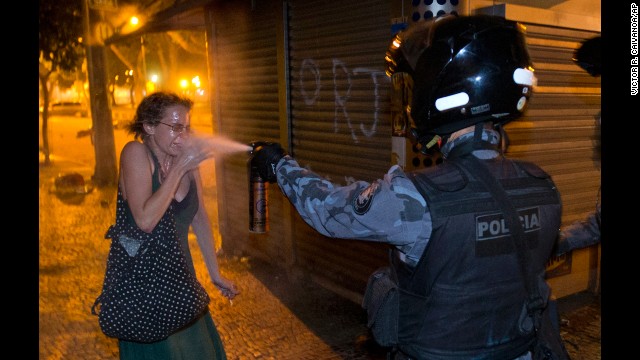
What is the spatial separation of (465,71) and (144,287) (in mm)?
1872

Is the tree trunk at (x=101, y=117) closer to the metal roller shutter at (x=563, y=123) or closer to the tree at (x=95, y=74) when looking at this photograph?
the tree at (x=95, y=74)

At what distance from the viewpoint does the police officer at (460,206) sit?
2.01m

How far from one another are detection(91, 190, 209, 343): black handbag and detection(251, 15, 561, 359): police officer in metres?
0.96

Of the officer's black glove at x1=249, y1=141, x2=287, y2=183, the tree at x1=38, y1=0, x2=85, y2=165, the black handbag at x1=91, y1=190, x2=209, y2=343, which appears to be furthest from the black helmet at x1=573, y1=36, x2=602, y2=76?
the tree at x1=38, y1=0, x2=85, y2=165

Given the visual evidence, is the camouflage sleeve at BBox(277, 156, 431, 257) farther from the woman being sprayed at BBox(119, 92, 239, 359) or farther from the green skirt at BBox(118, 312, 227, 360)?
the green skirt at BBox(118, 312, 227, 360)

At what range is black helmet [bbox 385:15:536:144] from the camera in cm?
217

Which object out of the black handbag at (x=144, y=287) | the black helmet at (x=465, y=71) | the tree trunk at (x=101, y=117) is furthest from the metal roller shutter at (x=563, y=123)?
the tree trunk at (x=101, y=117)

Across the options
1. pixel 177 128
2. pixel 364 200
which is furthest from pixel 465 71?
pixel 177 128

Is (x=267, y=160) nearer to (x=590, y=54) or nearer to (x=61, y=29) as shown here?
(x=590, y=54)

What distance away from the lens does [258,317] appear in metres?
5.67

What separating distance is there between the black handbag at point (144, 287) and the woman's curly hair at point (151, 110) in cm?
48

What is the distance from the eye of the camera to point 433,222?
1.97m
